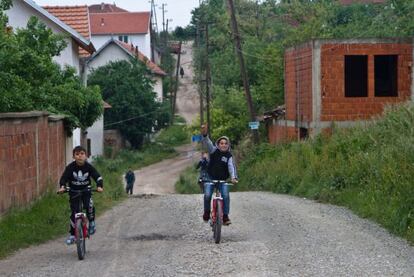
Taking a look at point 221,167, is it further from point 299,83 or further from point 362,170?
point 299,83

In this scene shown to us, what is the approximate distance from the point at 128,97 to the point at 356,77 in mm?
33141

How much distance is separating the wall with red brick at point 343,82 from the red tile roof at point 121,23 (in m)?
67.6

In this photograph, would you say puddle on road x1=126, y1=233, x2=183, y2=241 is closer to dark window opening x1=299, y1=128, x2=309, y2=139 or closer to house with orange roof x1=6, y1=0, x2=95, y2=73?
house with orange roof x1=6, y1=0, x2=95, y2=73

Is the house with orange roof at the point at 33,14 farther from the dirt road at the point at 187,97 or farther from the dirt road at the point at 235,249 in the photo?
the dirt road at the point at 187,97

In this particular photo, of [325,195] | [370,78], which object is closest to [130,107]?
[370,78]

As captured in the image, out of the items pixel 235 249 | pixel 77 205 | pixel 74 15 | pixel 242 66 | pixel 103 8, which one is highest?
pixel 103 8

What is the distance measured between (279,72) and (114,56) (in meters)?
27.3

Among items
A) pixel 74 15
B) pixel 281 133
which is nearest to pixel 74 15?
pixel 74 15

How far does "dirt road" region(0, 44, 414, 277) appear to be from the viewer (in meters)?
10.9

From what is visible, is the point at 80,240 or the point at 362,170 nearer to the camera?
the point at 80,240

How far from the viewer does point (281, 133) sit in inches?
1529

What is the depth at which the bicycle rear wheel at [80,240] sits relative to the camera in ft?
40.0

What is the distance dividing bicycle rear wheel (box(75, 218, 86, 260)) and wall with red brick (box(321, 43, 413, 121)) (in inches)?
760

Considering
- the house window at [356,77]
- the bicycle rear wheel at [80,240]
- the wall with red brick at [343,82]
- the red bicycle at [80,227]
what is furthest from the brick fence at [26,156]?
the house window at [356,77]
